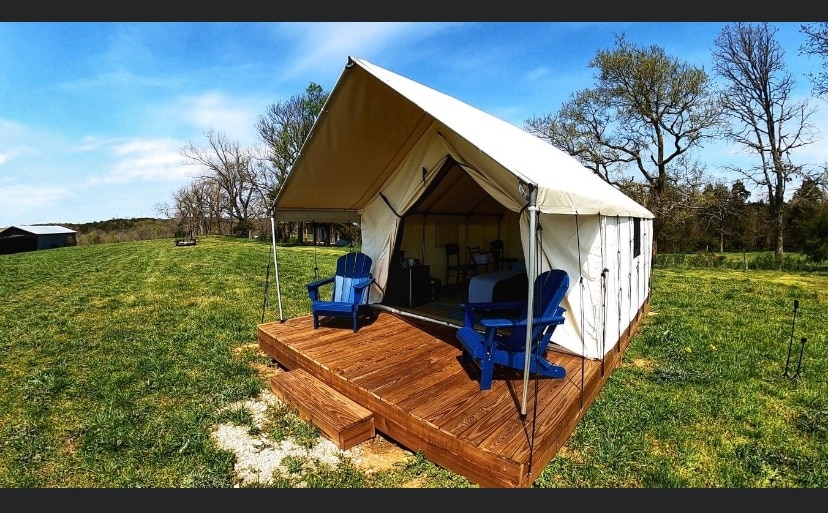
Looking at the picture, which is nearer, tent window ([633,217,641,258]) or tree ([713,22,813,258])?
tent window ([633,217,641,258])

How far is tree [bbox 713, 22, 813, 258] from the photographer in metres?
18.9

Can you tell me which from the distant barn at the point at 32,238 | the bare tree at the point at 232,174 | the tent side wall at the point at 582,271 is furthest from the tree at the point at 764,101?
the distant barn at the point at 32,238

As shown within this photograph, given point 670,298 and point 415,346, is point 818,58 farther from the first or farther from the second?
point 415,346

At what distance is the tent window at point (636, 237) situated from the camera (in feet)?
21.1

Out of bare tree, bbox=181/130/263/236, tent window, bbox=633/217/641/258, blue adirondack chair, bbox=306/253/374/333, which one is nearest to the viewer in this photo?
blue adirondack chair, bbox=306/253/374/333

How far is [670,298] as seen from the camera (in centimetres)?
949

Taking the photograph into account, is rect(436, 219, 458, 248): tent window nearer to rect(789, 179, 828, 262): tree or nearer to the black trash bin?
the black trash bin

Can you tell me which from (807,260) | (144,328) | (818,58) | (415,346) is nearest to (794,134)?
(818,58)

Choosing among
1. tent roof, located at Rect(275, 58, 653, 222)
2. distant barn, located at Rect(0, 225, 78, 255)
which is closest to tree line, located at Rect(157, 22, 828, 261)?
tent roof, located at Rect(275, 58, 653, 222)

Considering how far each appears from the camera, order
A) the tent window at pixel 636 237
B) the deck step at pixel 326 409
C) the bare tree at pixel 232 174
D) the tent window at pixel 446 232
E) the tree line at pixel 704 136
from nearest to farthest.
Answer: the deck step at pixel 326 409
the tent window at pixel 636 237
the tent window at pixel 446 232
the tree line at pixel 704 136
the bare tree at pixel 232 174

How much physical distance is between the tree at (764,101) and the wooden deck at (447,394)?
803 inches

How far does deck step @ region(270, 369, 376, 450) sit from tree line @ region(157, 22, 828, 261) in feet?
50.6

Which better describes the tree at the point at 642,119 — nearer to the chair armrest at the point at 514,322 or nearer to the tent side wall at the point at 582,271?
the tent side wall at the point at 582,271
